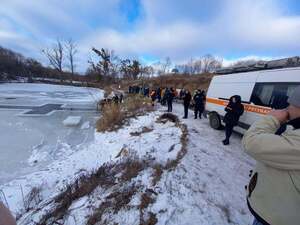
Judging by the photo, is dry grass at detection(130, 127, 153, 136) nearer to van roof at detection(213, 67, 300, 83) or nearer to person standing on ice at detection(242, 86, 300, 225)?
van roof at detection(213, 67, 300, 83)

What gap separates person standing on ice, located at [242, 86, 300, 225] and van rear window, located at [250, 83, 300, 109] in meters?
3.92

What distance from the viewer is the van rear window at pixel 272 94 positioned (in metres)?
4.76

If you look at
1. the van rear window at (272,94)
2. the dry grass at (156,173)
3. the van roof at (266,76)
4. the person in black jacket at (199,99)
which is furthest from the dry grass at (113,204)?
the person in black jacket at (199,99)

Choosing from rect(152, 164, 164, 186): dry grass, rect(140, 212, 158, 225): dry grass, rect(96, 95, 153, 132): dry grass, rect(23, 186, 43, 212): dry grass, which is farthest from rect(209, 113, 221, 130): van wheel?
rect(23, 186, 43, 212): dry grass

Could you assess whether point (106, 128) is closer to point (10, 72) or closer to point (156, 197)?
point (156, 197)

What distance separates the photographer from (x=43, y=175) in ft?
18.9

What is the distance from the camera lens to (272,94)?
5168 millimetres

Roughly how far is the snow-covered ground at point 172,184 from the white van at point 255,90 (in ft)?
3.31

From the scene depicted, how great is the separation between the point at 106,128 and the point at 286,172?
9.65 metres

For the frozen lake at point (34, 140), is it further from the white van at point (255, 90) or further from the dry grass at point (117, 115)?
the white van at point (255, 90)

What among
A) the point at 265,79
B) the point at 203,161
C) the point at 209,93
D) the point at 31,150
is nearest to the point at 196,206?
the point at 203,161

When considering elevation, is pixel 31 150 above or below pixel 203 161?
below

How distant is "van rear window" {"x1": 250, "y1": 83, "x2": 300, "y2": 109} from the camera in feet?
15.6

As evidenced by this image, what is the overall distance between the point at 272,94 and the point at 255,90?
0.61 m
